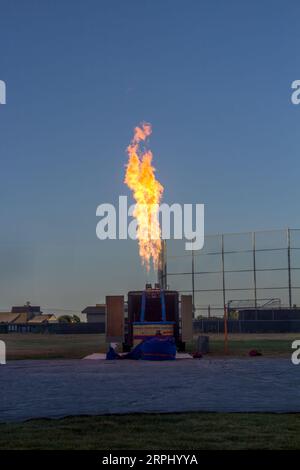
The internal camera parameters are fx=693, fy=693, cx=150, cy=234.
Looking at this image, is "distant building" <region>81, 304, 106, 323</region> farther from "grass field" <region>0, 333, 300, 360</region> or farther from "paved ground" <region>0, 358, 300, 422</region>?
"paved ground" <region>0, 358, 300, 422</region>

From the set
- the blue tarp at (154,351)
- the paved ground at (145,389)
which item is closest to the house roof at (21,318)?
the blue tarp at (154,351)

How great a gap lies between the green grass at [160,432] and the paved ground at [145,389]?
2.26 feet

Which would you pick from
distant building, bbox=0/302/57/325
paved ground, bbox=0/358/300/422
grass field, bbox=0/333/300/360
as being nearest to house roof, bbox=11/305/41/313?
distant building, bbox=0/302/57/325

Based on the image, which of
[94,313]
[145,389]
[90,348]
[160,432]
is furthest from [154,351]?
[94,313]

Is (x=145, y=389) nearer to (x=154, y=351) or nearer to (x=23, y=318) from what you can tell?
(x=154, y=351)

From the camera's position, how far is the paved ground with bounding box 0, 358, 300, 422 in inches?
429

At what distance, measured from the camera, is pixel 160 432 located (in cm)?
884

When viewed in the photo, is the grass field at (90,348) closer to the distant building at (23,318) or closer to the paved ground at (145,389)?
the paved ground at (145,389)

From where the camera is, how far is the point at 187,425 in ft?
30.5

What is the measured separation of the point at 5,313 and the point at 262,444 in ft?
353

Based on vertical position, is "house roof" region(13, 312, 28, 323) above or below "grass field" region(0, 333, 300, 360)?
above

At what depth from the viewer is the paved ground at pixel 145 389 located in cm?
1090

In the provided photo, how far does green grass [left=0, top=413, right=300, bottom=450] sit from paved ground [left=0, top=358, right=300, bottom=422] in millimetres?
688
